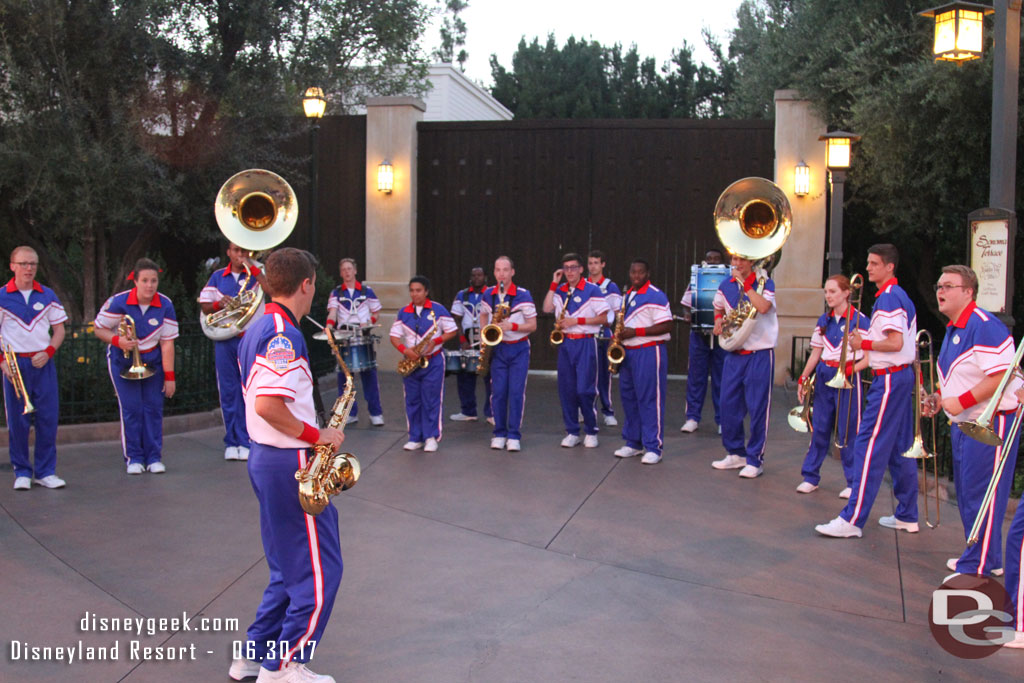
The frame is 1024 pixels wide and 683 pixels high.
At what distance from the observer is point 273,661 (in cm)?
425

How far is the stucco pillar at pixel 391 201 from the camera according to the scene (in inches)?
577

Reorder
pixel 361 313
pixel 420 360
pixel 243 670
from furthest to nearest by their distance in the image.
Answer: pixel 361 313 < pixel 420 360 < pixel 243 670

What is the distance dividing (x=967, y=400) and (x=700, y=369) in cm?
524

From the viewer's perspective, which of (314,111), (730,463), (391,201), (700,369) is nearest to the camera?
(730,463)

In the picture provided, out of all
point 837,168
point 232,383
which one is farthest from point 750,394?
point 232,383

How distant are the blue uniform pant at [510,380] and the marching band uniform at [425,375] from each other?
52 centimetres

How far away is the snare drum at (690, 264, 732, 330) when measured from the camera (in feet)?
34.6

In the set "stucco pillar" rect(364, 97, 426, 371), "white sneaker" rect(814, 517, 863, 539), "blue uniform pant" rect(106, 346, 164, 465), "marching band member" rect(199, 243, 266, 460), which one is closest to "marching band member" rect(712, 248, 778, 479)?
"white sneaker" rect(814, 517, 863, 539)

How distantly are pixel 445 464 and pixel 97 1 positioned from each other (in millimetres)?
6658

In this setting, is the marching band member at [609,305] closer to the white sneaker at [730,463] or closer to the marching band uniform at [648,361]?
the marching band uniform at [648,361]

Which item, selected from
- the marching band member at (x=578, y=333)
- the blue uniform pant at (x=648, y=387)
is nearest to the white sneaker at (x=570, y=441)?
the marching band member at (x=578, y=333)

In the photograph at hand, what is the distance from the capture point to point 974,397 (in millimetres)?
5391

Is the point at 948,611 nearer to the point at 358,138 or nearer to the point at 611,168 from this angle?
the point at 611,168

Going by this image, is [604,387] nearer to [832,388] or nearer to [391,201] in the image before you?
[832,388]
